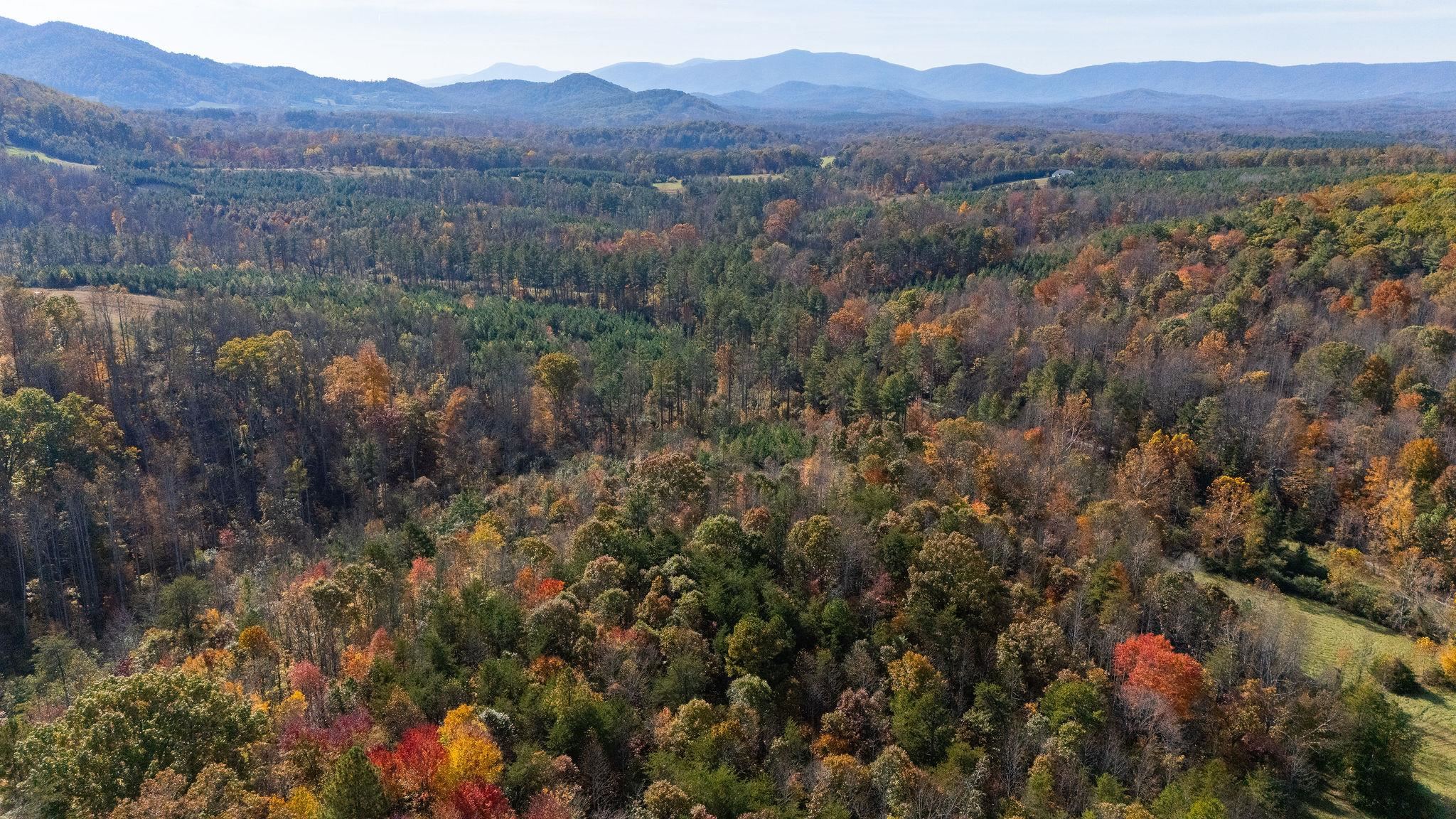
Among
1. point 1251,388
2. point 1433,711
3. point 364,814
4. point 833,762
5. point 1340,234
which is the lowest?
point 1433,711

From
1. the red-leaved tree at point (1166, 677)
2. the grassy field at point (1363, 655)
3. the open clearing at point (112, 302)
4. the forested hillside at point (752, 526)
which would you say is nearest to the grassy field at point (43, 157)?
the forested hillside at point (752, 526)

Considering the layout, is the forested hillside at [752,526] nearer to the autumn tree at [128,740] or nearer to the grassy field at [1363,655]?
the autumn tree at [128,740]

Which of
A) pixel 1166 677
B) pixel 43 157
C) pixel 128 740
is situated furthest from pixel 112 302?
pixel 43 157

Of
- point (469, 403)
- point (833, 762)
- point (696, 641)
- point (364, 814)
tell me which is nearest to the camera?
point (364, 814)

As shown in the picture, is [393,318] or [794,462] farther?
[393,318]

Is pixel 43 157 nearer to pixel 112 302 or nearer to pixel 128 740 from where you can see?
pixel 112 302

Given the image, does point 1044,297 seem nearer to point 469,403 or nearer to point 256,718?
point 469,403

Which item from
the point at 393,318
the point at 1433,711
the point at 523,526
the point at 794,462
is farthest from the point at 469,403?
the point at 1433,711
